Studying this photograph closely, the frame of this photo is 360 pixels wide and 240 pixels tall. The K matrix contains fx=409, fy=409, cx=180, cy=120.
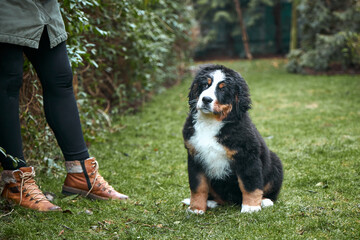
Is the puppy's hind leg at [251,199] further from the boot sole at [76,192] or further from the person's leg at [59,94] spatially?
the person's leg at [59,94]

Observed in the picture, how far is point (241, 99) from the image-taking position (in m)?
2.98

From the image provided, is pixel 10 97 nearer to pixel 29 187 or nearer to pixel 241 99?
pixel 29 187

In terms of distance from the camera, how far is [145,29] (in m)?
6.33

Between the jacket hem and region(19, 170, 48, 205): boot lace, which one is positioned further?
region(19, 170, 48, 205): boot lace

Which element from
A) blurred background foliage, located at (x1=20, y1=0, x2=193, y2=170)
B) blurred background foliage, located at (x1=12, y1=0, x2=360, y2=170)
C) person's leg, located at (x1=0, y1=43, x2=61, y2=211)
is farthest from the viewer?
blurred background foliage, located at (x1=12, y1=0, x2=360, y2=170)

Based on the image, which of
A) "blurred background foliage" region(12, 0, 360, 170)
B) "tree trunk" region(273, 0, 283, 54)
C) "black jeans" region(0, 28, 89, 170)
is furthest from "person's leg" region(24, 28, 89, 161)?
"tree trunk" region(273, 0, 283, 54)

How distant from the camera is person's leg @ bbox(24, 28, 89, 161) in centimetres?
283

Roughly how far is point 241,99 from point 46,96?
4.61ft

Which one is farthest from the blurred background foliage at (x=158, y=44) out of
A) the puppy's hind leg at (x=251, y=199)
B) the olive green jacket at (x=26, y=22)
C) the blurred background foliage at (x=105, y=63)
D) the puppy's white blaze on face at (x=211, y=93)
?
the puppy's hind leg at (x=251, y=199)

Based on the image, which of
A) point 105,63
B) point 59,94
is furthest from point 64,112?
point 105,63

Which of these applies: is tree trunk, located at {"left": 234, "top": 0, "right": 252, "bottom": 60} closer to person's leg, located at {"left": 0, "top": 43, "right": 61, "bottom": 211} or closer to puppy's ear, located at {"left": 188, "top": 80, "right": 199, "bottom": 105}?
puppy's ear, located at {"left": 188, "top": 80, "right": 199, "bottom": 105}

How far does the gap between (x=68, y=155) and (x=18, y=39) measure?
0.91 metres

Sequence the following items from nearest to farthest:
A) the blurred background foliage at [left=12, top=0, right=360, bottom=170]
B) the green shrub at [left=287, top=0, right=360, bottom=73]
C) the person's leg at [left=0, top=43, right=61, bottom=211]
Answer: the person's leg at [left=0, top=43, right=61, bottom=211], the blurred background foliage at [left=12, top=0, right=360, bottom=170], the green shrub at [left=287, top=0, right=360, bottom=73]

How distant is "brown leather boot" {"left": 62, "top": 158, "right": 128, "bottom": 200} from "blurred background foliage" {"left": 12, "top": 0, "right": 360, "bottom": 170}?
713mm
